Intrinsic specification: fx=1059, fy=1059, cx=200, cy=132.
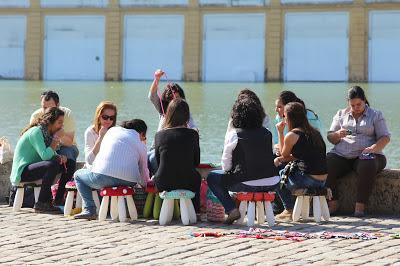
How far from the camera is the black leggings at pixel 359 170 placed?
8.52 meters

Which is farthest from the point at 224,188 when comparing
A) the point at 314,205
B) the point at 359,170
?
the point at 359,170

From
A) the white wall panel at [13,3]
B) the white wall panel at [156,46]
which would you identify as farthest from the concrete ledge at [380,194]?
the white wall panel at [13,3]

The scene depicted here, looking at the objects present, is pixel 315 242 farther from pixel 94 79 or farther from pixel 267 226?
pixel 94 79

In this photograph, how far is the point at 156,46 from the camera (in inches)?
1689

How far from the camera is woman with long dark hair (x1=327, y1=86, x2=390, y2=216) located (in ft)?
28.0

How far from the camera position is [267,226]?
25.5 ft

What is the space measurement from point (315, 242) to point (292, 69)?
34.6m

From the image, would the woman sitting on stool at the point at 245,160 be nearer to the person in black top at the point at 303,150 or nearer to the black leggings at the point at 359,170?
the person in black top at the point at 303,150

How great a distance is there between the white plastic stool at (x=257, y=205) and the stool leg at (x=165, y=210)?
1.69ft

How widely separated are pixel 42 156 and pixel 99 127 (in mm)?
537

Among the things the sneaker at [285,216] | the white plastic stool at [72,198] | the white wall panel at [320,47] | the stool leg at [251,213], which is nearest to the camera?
the stool leg at [251,213]

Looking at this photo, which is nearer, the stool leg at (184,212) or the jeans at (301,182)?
the stool leg at (184,212)

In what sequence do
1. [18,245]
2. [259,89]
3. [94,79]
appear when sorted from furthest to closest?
[94,79] → [259,89] → [18,245]

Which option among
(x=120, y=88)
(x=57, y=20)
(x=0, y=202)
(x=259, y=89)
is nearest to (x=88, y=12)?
(x=57, y=20)
